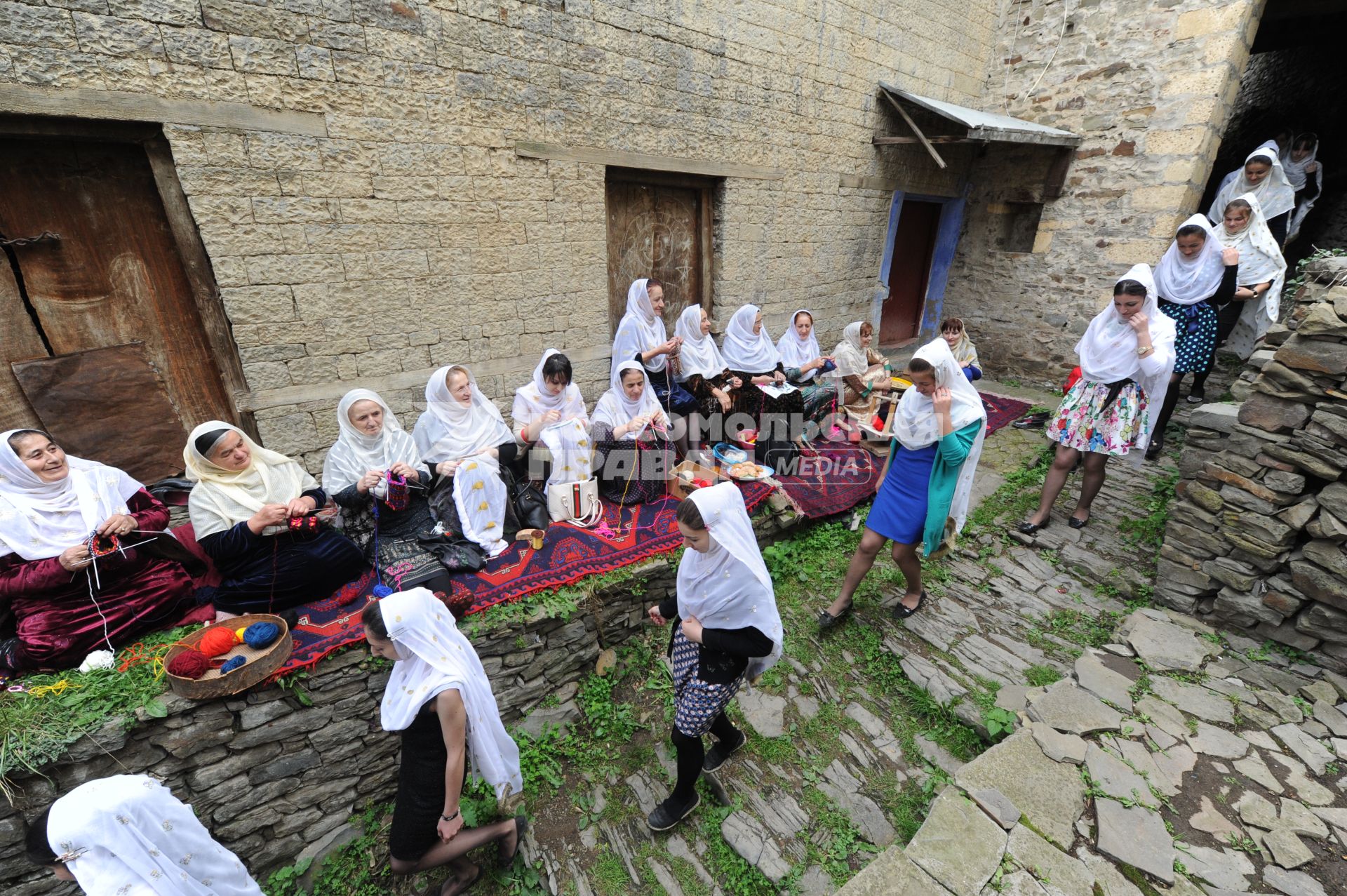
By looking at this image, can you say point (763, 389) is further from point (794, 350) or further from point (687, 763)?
point (687, 763)

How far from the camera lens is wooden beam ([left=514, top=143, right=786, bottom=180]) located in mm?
4738

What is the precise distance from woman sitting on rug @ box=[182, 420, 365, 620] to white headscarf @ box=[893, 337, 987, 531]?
3.72m

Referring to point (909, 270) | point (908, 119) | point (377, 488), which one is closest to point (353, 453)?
point (377, 488)

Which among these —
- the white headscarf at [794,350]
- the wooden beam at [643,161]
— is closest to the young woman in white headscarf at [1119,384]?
the white headscarf at [794,350]

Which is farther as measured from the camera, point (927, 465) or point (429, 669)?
point (927, 465)

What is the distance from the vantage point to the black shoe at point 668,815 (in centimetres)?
289

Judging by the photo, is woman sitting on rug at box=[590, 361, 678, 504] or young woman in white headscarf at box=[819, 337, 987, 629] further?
woman sitting on rug at box=[590, 361, 678, 504]

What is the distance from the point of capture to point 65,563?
269 centimetres

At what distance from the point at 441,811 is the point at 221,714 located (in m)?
1.28

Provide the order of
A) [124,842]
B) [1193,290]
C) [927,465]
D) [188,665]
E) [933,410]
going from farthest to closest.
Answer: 1. [1193,290]
2. [927,465]
3. [933,410]
4. [188,665]
5. [124,842]

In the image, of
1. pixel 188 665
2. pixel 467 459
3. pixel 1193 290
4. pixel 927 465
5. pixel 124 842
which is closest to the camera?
pixel 124 842

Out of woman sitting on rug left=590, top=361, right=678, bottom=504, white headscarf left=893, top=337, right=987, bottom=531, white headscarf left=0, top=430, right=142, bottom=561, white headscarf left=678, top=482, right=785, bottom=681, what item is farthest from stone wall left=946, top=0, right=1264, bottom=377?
white headscarf left=0, top=430, right=142, bottom=561

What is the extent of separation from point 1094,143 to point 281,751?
10.7 meters

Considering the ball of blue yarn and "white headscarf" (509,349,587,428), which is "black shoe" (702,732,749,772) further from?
"white headscarf" (509,349,587,428)
